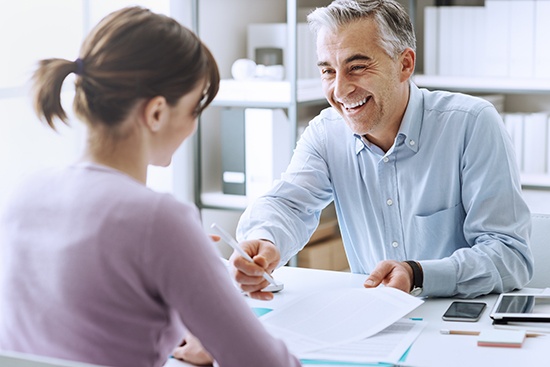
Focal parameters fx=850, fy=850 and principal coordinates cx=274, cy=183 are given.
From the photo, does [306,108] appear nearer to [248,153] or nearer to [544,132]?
[248,153]

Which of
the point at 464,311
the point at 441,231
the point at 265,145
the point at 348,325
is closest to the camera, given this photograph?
the point at 348,325

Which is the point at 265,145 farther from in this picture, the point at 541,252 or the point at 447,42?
the point at 541,252

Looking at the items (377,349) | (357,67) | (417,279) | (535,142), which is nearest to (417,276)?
(417,279)

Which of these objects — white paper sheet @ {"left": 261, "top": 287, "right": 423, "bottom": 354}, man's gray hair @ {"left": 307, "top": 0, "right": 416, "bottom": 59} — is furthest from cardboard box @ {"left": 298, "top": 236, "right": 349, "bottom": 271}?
white paper sheet @ {"left": 261, "top": 287, "right": 423, "bottom": 354}

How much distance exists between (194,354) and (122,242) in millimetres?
441

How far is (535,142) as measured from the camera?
3400 mm

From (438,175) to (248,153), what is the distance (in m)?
1.33

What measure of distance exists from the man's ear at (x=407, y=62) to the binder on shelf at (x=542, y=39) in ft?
4.36

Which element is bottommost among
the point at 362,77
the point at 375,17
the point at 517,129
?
the point at 517,129

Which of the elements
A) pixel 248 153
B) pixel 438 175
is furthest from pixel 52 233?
pixel 248 153

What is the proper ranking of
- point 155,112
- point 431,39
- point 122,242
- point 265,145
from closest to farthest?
point 122,242 → point 155,112 → point 265,145 → point 431,39

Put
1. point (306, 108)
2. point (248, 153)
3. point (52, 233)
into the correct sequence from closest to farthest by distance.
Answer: point (52, 233) → point (248, 153) → point (306, 108)

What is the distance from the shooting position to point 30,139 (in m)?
2.63

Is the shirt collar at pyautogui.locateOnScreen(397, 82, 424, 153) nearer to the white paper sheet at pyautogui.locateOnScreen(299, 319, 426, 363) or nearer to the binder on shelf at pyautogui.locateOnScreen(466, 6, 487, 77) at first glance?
the white paper sheet at pyautogui.locateOnScreen(299, 319, 426, 363)
